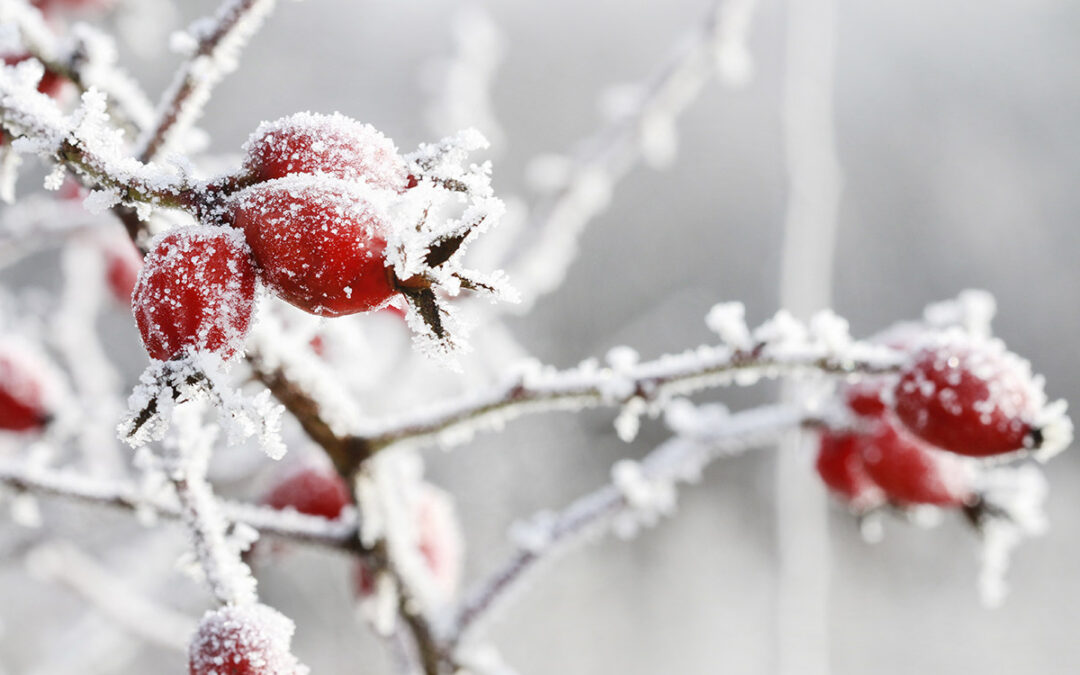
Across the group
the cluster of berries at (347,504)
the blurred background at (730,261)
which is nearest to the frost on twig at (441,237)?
the cluster of berries at (347,504)

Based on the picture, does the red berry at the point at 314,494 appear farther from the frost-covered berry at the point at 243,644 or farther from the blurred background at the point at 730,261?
the blurred background at the point at 730,261

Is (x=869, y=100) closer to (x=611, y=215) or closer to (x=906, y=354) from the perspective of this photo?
(x=611, y=215)

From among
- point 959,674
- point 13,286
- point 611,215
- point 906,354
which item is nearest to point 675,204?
point 611,215

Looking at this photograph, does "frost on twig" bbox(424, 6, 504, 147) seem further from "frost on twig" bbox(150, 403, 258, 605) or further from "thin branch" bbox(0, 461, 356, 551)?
"frost on twig" bbox(150, 403, 258, 605)

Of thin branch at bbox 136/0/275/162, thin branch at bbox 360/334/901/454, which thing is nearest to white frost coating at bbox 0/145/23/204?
thin branch at bbox 136/0/275/162

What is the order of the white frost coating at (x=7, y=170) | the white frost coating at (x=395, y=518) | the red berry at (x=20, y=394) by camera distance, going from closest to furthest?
1. the white frost coating at (x=7, y=170)
2. the white frost coating at (x=395, y=518)
3. the red berry at (x=20, y=394)
